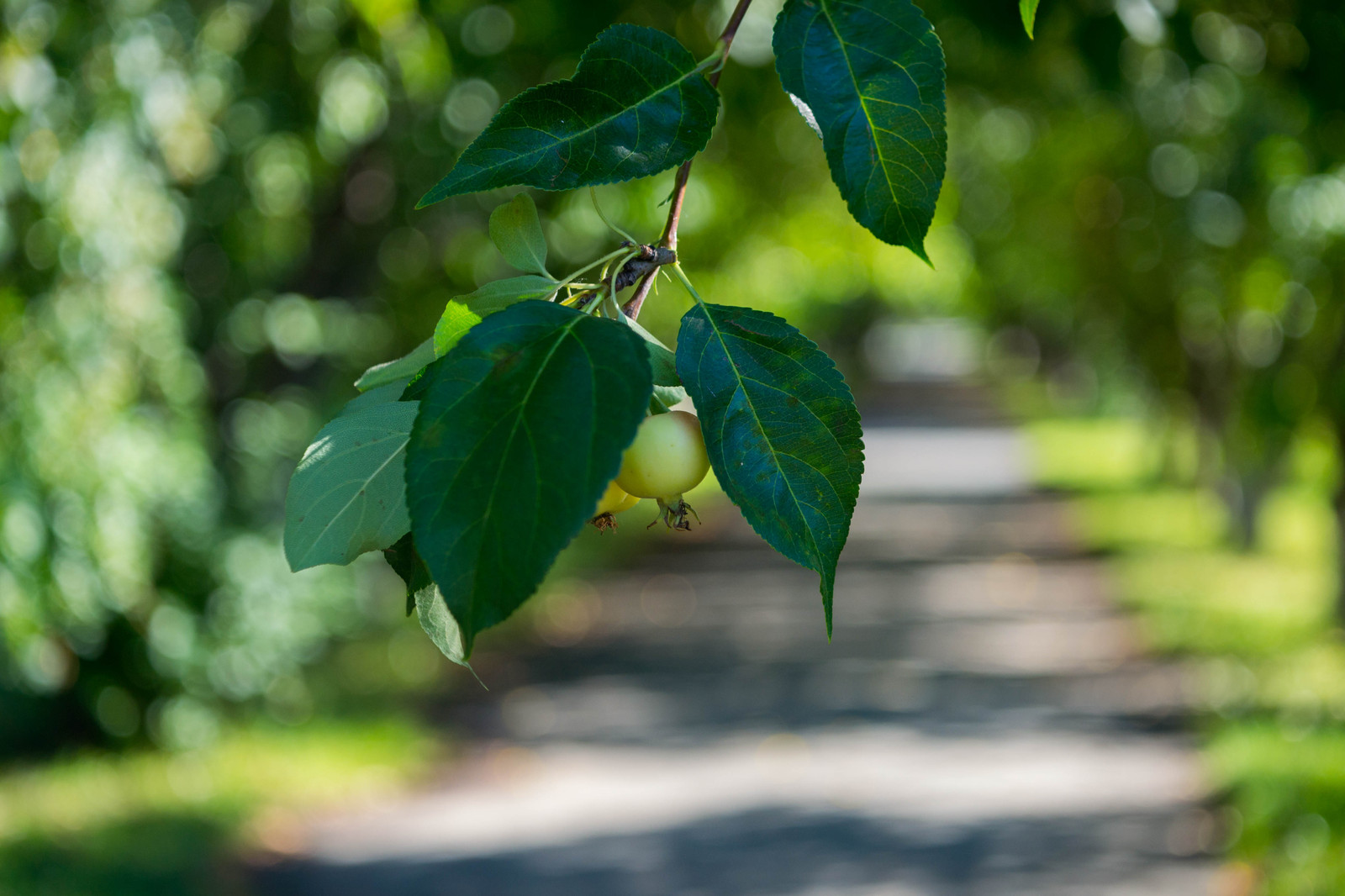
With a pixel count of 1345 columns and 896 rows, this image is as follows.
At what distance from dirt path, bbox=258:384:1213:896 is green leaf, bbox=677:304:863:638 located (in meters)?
5.78

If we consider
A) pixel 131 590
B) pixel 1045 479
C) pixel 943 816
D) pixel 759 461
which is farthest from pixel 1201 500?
pixel 759 461

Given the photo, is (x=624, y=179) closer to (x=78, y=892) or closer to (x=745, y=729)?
(x=78, y=892)

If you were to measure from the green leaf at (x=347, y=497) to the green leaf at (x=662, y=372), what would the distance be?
0.16 m

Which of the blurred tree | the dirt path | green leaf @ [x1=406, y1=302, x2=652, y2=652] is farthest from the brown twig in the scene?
the dirt path

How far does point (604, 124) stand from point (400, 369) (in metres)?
0.22

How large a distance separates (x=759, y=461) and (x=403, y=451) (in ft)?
0.75

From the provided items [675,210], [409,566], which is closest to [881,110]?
[675,210]

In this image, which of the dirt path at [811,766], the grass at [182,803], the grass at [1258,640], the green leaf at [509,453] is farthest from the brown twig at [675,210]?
the grass at [182,803]

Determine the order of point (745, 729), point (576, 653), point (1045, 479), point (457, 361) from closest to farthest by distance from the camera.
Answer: point (457, 361) → point (745, 729) → point (576, 653) → point (1045, 479)

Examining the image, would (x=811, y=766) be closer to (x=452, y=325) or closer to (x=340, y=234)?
(x=340, y=234)

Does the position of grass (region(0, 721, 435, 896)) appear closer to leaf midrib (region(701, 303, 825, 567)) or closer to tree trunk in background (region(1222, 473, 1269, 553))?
leaf midrib (region(701, 303, 825, 567))

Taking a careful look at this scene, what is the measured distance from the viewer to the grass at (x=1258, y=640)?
6.18 meters

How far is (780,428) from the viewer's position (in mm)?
831

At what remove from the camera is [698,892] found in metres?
6.21
